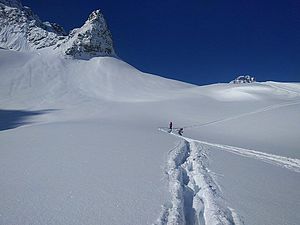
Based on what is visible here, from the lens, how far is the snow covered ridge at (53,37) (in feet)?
365

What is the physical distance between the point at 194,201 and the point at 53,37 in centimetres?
13718

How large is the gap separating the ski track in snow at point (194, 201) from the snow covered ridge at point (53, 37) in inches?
3976

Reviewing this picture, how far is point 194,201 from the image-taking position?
A: 25.5 feet

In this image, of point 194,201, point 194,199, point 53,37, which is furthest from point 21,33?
point 194,201

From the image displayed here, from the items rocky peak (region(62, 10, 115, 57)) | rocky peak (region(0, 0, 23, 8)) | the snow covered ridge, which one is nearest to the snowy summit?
rocky peak (region(62, 10, 115, 57))

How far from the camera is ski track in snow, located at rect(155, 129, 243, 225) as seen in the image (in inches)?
254

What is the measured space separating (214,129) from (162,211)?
1032 inches

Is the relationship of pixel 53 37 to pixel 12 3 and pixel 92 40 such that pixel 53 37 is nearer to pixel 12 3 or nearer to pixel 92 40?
pixel 92 40

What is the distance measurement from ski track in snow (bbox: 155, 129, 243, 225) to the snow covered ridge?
100978mm

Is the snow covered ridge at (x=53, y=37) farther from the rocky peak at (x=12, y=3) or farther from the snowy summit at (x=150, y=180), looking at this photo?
the snowy summit at (x=150, y=180)

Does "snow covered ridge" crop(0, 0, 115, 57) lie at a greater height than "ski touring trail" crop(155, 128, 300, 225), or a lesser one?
greater

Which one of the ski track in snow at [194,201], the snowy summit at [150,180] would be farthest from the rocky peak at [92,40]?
the ski track in snow at [194,201]

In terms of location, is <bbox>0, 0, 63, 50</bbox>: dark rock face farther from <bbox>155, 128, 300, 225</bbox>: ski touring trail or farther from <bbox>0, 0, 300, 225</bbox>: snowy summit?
<bbox>155, 128, 300, 225</bbox>: ski touring trail

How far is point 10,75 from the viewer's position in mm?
72875
